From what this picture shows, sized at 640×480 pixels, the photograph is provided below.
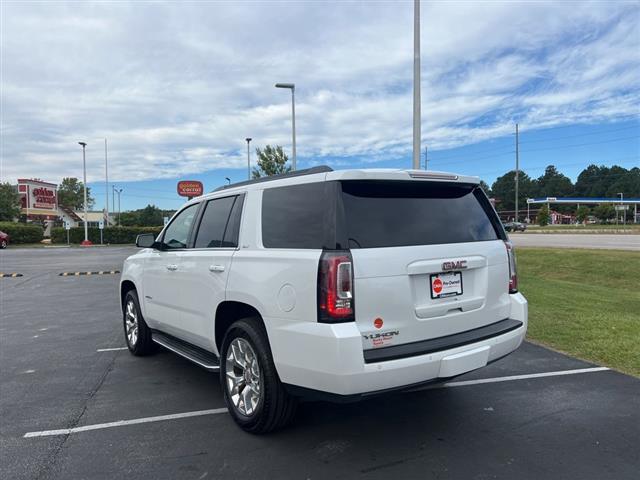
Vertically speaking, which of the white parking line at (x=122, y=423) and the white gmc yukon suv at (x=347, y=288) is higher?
the white gmc yukon suv at (x=347, y=288)

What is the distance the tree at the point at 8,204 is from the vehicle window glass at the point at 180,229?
211 ft

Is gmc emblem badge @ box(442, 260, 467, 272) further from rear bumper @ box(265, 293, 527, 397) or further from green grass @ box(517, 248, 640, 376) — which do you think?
green grass @ box(517, 248, 640, 376)

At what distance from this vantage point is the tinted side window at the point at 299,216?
10.4ft

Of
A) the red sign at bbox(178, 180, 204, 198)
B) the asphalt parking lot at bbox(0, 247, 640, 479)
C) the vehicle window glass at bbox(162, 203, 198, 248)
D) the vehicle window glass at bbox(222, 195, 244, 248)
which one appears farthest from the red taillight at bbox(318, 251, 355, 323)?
the red sign at bbox(178, 180, 204, 198)

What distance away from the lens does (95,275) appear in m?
16.4

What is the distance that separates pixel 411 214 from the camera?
11.3 ft

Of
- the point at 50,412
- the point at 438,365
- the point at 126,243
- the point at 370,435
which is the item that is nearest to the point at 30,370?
the point at 50,412

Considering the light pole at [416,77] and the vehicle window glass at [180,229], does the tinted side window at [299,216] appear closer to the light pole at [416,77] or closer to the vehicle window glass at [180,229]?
the vehicle window glass at [180,229]

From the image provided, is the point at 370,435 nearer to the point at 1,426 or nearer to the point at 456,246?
the point at 456,246

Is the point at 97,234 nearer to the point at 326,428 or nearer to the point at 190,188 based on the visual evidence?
the point at 190,188

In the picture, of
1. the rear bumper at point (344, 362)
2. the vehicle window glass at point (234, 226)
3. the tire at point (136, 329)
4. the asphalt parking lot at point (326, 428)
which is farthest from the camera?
the tire at point (136, 329)

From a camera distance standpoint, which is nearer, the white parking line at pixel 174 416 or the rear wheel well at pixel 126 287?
the white parking line at pixel 174 416

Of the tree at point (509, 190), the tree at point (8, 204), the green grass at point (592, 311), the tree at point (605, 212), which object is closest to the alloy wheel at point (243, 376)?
the green grass at point (592, 311)

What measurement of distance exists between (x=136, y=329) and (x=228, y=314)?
2462 millimetres
